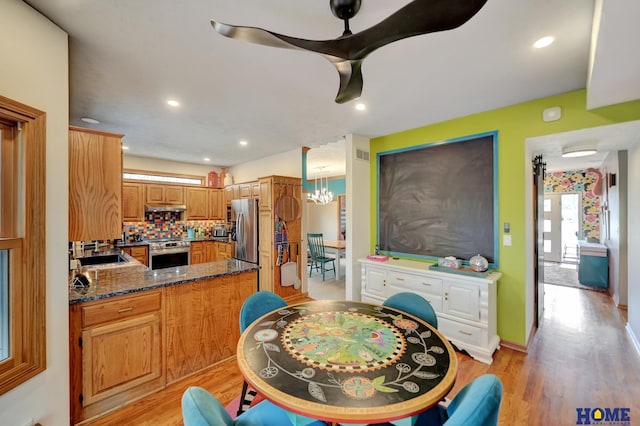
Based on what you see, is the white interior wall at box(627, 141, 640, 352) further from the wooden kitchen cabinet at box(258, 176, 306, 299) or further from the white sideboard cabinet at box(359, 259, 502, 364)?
the wooden kitchen cabinet at box(258, 176, 306, 299)

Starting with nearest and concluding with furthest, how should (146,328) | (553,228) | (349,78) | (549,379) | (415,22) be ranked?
(415,22) < (349,78) < (146,328) < (549,379) < (553,228)

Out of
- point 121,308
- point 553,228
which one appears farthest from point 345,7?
point 553,228

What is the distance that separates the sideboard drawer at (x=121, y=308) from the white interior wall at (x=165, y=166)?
424 cm

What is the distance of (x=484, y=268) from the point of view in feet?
9.00

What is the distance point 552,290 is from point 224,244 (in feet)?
20.6

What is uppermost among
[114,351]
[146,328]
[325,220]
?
[325,220]

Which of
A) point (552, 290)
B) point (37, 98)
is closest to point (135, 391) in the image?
point (37, 98)

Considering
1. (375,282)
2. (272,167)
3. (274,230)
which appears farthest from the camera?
(272,167)

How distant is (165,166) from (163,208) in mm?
1018

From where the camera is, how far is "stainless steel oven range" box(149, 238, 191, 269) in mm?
4801

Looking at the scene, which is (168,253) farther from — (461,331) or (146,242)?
(461,331)

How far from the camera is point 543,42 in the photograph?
1.69 meters

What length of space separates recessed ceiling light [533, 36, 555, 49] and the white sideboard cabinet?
1952mm

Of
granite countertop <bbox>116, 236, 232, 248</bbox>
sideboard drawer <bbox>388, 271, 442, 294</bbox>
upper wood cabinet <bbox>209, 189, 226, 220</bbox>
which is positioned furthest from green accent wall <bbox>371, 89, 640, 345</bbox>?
upper wood cabinet <bbox>209, 189, 226, 220</bbox>
